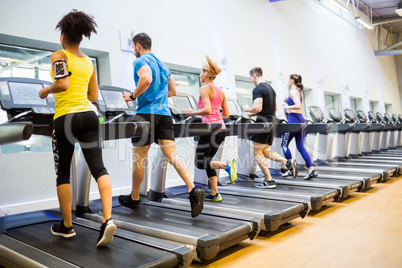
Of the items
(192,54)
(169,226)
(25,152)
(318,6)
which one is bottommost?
(169,226)

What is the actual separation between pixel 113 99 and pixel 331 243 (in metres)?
2.17

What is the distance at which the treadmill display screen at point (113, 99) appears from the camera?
10.8ft

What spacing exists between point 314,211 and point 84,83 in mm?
2701

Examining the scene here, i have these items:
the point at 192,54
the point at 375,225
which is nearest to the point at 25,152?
the point at 192,54

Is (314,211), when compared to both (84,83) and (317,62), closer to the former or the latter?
(84,83)

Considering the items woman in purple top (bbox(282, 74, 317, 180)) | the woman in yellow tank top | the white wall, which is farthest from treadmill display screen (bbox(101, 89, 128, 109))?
woman in purple top (bbox(282, 74, 317, 180))

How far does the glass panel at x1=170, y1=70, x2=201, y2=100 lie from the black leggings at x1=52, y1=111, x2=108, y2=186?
3.91 meters

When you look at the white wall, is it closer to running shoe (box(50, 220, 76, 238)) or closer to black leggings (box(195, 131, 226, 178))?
black leggings (box(195, 131, 226, 178))

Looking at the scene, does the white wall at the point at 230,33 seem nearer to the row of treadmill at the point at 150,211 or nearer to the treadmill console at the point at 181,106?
the treadmill console at the point at 181,106

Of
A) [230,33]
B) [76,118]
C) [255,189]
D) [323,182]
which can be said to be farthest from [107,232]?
[230,33]

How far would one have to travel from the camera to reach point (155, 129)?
2.81m

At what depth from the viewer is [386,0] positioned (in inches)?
461

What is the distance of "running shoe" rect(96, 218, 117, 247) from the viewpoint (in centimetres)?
207

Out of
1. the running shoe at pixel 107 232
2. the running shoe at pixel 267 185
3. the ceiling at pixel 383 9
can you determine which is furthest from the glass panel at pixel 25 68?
the ceiling at pixel 383 9
